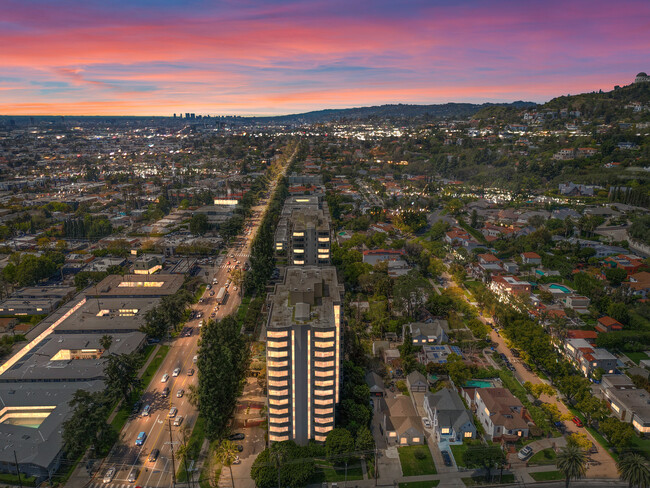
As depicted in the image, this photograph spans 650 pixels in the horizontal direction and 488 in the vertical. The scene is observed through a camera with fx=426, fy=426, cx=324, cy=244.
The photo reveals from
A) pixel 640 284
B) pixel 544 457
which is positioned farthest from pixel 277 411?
→ pixel 640 284

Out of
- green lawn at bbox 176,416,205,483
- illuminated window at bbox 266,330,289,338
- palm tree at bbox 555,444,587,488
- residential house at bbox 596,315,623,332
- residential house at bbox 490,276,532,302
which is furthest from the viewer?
residential house at bbox 490,276,532,302

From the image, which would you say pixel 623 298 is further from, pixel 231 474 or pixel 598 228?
pixel 231 474

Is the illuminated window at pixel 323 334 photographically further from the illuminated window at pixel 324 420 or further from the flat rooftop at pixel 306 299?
the illuminated window at pixel 324 420

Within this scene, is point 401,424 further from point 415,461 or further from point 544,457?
point 544,457

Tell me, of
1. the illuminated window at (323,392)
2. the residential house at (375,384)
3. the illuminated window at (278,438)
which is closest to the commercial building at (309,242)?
the residential house at (375,384)

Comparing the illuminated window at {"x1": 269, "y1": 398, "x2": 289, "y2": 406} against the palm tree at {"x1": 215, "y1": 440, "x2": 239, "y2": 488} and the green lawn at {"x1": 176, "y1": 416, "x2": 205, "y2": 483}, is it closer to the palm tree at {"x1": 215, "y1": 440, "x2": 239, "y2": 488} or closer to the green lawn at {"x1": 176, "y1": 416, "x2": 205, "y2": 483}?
the palm tree at {"x1": 215, "y1": 440, "x2": 239, "y2": 488}

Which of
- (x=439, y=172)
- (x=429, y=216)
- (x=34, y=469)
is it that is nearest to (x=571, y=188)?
(x=429, y=216)

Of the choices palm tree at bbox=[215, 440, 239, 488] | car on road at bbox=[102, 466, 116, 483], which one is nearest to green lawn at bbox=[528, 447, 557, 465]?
palm tree at bbox=[215, 440, 239, 488]
